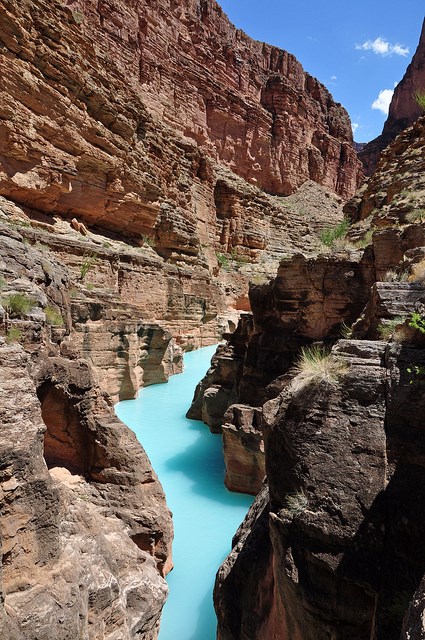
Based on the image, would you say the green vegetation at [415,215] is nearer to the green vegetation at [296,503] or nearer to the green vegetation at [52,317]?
the green vegetation at [52,317]

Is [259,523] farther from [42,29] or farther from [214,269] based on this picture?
[214,269]

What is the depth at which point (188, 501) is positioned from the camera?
742 centimetres

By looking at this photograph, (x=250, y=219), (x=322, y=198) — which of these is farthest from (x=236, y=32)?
(x=250, y=219)

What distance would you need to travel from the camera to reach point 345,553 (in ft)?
7.30

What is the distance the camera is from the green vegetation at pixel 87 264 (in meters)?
14.7

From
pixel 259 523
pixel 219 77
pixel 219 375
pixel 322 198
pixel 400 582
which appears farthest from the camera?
pixel 322 198

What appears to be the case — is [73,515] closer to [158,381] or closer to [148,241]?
[158,381]

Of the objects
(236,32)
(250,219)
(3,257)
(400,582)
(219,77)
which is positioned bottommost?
(400,582)

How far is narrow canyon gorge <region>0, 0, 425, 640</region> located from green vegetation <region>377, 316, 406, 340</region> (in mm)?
25

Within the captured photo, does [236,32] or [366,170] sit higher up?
[236,32]

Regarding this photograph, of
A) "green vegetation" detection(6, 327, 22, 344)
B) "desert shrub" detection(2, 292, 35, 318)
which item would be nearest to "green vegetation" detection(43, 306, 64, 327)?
"desert shrub" detection(2, 292, 35, 318)

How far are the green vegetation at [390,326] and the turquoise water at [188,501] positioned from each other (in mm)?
4299

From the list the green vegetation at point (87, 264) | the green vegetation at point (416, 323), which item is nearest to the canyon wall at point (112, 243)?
the green vegetation at point (87, 264)

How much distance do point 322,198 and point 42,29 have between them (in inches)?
1450
